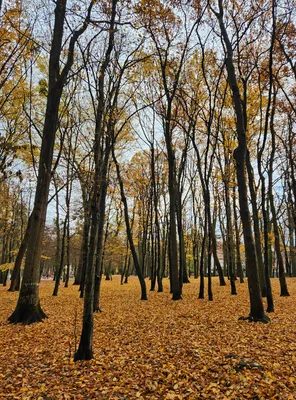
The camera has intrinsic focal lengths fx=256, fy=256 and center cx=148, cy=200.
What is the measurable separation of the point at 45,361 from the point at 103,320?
10.6 ft

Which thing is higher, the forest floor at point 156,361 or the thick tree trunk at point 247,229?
the thick tree trunk at point 247,229

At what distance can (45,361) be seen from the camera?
4605 mm

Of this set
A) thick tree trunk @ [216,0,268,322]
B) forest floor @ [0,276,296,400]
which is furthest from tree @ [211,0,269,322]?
forest floor @ [0,276,296,400]

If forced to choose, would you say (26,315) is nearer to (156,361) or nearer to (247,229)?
(156,361)

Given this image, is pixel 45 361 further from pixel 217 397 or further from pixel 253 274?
pixel 253 274

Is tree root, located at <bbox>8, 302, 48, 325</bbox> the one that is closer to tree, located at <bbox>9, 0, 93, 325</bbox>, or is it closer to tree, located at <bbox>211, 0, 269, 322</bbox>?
tree, located at <bbox>9, 0, 93, 325</bbox>

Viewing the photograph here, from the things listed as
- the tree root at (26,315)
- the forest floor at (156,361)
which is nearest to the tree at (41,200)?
the tree root at (26,315)

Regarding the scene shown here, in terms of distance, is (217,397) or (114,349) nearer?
(217,397)

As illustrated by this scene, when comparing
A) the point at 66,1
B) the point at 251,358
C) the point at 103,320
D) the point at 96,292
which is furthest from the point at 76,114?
the point at 251,358

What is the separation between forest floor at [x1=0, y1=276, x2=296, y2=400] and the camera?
350 centimetres

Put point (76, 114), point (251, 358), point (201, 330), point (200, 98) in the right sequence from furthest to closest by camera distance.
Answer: point (76, 114) < point (200, 98) < point (201, 330) < point (251, 358)

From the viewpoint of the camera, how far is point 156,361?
4.45 m

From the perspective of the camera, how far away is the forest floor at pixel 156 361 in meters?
3.50

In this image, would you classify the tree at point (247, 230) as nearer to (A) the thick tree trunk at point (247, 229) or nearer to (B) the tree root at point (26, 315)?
(A) the thick tree trunk at point (247, 229)
